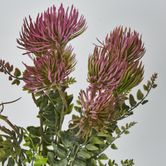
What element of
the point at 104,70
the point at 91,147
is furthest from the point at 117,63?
the point at 91,147

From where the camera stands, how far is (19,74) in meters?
0.96

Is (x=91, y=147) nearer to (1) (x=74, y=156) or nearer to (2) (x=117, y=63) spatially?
(1) (x=74, y=156)

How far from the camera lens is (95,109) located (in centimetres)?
82

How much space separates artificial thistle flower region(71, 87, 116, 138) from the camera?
0.82 metres

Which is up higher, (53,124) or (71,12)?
(71,12)

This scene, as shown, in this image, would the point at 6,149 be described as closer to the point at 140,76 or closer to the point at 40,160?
the point at 40,160

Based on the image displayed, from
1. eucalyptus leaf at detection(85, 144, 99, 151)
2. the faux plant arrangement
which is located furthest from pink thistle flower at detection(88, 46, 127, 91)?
eucalyptus leaf at detection(85, 144, 99, 151)

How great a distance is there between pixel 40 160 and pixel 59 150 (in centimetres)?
3

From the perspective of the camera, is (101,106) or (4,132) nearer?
(101,106)

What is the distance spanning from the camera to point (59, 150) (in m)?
0.90

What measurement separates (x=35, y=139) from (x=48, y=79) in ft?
0.47

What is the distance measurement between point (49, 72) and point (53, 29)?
7 centimetres

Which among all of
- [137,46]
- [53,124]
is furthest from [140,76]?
[53,124]

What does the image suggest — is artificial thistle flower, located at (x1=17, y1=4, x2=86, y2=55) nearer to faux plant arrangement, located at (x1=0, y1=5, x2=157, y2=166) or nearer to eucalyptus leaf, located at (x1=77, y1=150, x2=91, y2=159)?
faux plant arrangement, located at (x1=0, y1=5, x2=157, y2=166)
